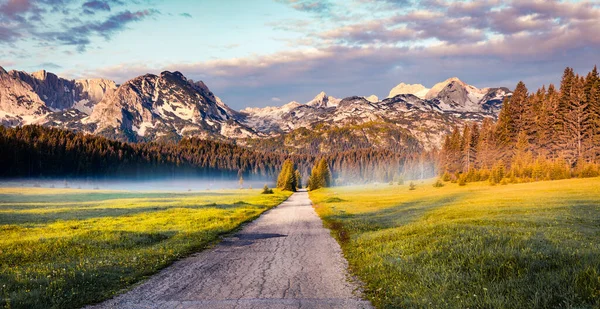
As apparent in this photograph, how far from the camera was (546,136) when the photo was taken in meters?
92.7

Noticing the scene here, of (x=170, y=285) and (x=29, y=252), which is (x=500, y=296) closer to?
(x=170, y=285)

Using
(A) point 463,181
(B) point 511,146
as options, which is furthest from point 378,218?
(B) point 511,146

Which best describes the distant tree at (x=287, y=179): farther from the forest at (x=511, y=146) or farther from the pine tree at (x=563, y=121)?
the pine tree at (x=563, y=121)

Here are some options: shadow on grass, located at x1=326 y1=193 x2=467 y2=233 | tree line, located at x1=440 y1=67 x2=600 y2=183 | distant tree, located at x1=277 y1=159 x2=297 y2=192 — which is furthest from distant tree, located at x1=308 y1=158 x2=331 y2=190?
shadow on grass, located at x1=326 y1=193 x2=467 y2=233

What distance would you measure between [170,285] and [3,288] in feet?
15.7

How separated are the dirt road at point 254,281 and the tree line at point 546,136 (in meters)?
79.6

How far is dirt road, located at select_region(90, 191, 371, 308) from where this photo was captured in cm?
1002

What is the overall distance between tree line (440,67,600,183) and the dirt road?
79596mm

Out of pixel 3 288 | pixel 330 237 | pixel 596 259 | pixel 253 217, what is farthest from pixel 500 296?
pixel 253 217

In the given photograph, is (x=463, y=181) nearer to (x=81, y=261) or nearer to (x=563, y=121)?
(x=563, y=121)

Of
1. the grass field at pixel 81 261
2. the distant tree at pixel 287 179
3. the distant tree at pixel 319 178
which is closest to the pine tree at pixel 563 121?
the distant tree at pixel 319 178

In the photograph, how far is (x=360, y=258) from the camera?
15.4m

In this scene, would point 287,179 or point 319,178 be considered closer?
point 287,179

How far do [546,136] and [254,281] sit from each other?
104482mm
